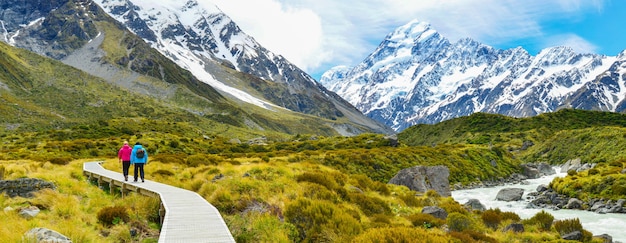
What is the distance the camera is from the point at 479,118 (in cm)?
14512

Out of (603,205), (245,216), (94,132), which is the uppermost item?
(603,205)

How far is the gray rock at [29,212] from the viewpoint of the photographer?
15.4 m

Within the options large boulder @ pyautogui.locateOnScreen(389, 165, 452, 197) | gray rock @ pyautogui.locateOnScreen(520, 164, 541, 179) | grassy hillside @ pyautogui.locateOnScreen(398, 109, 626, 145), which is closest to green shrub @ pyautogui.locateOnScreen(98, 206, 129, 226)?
large boulder @ pyautogui.locateOnScreen(389, 165, 452, 197)

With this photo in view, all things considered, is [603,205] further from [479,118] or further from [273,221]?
[479,118]

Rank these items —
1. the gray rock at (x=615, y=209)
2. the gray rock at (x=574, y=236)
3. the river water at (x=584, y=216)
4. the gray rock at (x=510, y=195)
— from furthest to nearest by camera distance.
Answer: the gray rock at (x=510, y=195) < the gray rock at (x=615, y=209) < the river water at (x=584, y=216) < the gray rock at (x=574, y=236)

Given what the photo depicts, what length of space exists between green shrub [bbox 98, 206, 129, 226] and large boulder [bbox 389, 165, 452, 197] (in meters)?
26.7

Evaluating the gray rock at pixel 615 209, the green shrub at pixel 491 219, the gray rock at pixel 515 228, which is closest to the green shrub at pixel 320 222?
the gray rock at pixel 515 228

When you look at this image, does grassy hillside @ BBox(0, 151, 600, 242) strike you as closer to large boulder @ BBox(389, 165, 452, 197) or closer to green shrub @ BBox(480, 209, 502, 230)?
green shrub @ BBox(480, 209, 502, 230)

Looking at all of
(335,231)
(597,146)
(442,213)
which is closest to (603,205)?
(442,213)

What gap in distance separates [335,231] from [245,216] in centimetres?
384

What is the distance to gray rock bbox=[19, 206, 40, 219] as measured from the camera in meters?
15.4

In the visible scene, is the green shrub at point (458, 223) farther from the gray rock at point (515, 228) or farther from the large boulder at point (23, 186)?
the large boulder at point (23, 186)

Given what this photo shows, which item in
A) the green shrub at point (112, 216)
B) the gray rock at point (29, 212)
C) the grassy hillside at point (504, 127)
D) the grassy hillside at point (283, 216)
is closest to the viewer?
the grassy hillside at point (283, 216)

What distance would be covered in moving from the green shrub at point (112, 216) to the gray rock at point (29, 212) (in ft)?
7.57
